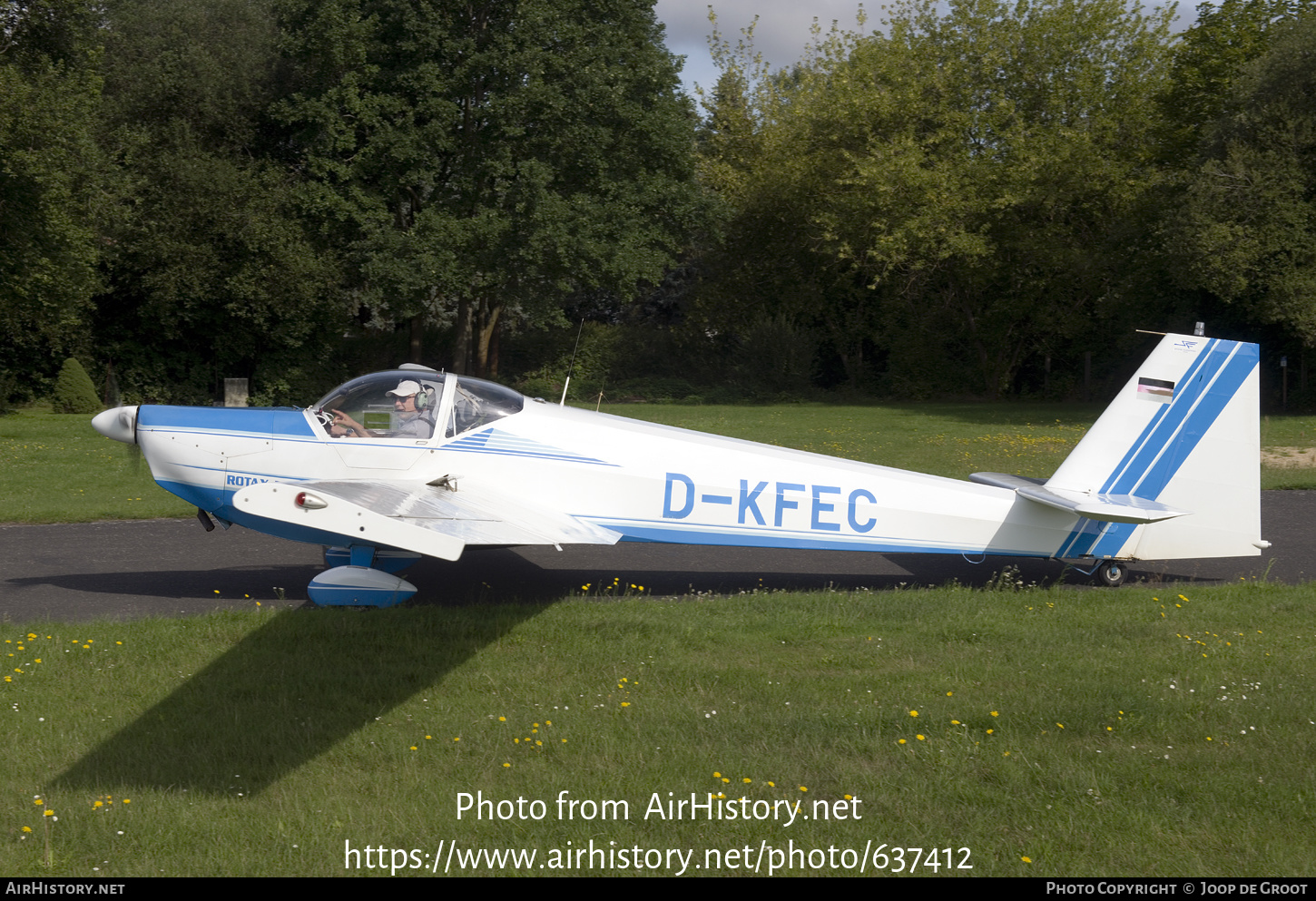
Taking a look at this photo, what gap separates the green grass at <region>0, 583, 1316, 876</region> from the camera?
15.1ft

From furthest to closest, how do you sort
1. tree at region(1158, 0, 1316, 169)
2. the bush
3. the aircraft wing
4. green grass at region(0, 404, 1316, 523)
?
tree at region(1158, 0, 1316, 169), the bush, green grass at region(0, 404, 1316, 523), the aircraft wing

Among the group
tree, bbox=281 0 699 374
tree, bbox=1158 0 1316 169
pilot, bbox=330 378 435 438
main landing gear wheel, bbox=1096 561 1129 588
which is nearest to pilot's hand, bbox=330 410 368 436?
pilot, bbox=330 378 435 438

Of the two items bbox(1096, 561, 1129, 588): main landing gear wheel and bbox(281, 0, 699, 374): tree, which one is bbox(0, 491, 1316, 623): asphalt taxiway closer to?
bbox(1096, 561, 1129, 588): main landing gear wheel

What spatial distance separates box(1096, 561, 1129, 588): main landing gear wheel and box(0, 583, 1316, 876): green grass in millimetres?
890

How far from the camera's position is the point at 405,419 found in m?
8.58

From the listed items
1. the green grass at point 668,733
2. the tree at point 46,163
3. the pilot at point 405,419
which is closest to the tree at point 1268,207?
the green grass at point 668,733

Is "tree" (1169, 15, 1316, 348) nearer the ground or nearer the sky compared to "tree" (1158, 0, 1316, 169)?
nearer the ground

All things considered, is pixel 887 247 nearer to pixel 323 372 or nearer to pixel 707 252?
pixel 707 252

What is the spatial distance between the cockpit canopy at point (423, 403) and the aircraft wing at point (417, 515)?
53 cm

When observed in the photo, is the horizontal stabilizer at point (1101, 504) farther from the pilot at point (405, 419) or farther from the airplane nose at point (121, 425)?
the airplane nose at point (121, 425)

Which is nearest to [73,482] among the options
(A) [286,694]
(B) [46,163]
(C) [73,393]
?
(B) [46,163]

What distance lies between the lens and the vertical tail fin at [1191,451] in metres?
8.85

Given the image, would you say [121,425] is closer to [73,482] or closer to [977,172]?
[73,482]

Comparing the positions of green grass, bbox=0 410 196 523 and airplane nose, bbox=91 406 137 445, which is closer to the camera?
airplane nose, bbox=91 406 137 445
